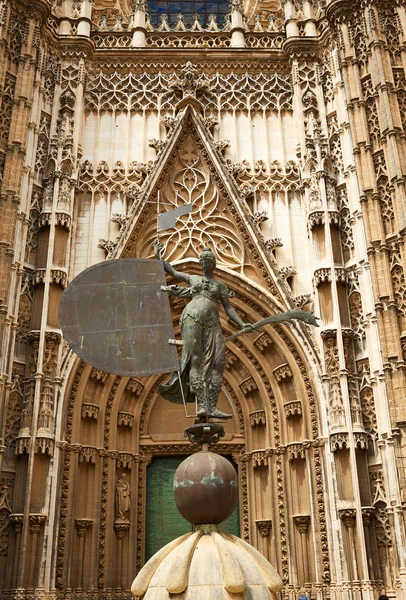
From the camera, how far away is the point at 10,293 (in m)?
15.2

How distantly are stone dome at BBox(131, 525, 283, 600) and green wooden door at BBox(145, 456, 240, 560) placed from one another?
29.9 feet

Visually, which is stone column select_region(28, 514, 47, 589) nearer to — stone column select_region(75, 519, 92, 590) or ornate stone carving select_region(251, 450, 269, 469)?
stone column select_region(75, 519, 92, 590)

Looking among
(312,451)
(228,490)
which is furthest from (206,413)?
(312,451)

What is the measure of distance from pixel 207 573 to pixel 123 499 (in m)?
9.36

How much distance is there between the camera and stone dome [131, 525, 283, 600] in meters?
6.19

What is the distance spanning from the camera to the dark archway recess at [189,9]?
21.6 meters

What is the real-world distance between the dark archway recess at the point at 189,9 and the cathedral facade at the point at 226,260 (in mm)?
1513

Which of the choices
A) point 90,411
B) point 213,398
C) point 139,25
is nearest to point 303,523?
point 90,411

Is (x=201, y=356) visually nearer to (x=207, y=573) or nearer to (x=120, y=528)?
(x=207, y=573)

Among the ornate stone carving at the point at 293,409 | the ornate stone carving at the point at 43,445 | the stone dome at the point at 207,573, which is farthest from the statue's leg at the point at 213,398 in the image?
the ornate stone carving at the point at 293,409

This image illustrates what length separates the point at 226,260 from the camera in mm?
17281

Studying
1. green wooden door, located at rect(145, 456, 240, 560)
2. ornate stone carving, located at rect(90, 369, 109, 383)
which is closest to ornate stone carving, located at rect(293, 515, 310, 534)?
green wooden door, located at rect(145, 456, 240, 560)

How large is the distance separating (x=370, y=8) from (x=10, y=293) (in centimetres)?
1207

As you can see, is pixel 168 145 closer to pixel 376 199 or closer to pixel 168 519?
pixel 376 199
